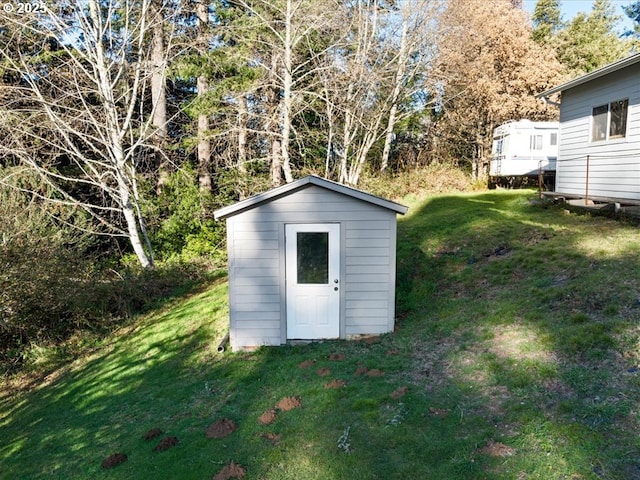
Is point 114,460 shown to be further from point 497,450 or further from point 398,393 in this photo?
point 497,450

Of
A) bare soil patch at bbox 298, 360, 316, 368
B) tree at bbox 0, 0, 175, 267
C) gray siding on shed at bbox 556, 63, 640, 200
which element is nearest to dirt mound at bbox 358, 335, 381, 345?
bare soil patch at bbox 298, 360, 316, 368

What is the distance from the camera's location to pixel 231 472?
13.2ft

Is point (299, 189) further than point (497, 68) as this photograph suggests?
No

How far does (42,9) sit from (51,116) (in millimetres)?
2525

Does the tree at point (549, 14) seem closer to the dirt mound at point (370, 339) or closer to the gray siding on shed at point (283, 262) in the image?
the gray siding on shed at point (283, 262)

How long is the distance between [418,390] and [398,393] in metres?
0.26

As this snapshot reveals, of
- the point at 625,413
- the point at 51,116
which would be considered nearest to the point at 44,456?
the point at 625,413

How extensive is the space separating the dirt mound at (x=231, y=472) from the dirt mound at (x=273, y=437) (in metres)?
0.46

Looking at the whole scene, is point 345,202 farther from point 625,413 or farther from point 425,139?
point 425,139

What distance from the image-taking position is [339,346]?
7.10 meters

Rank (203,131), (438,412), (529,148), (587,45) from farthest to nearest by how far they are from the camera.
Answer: (587,45) < (529,148) < (203,131) < (438,412)

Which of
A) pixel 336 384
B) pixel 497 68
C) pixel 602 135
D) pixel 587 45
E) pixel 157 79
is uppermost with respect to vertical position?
pixel 587 45

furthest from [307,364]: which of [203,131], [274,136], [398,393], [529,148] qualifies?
[529,148]

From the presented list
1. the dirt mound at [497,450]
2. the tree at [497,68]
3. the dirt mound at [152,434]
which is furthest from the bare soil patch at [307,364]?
the tree at [497,68]
